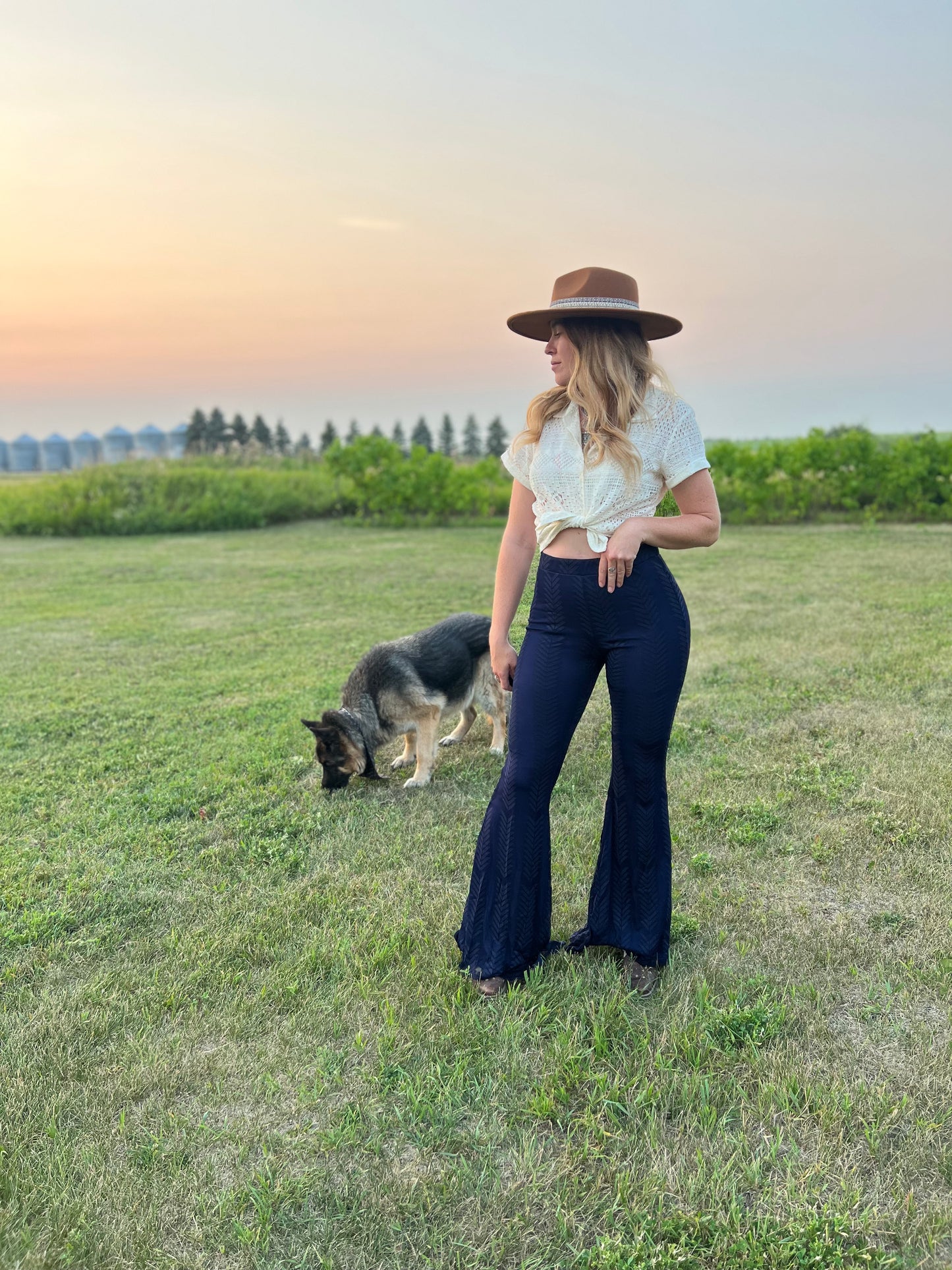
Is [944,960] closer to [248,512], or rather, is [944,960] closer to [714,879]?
[714,879]

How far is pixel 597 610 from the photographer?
2805 mm

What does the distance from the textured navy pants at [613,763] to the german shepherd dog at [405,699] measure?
187cm

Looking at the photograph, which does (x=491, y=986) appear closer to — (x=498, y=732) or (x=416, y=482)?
(x=498, y=732)

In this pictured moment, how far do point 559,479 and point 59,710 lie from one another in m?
5.43

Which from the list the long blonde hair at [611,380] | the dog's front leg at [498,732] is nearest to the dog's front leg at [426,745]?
the dog's front leg at [498,732]

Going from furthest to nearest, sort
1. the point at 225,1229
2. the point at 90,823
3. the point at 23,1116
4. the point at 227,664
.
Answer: the point at 227,664 → the point at 90,823 → the point at 23,1116 → the point at 225,1229

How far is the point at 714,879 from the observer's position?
3.85m

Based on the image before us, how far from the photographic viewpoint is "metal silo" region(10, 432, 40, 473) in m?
70.9

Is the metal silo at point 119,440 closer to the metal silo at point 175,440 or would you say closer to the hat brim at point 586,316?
the metal silo at point 175,440

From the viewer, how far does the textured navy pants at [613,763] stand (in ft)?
9.20

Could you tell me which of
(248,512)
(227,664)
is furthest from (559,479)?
(248,512)

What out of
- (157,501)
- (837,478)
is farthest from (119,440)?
(837,478)

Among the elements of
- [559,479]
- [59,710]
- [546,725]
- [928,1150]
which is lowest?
[928,1150]

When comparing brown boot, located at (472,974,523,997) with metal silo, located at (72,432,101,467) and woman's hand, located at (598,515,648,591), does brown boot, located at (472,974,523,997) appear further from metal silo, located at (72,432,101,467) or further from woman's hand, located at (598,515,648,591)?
metal silo, located at (72,432,101,467)
